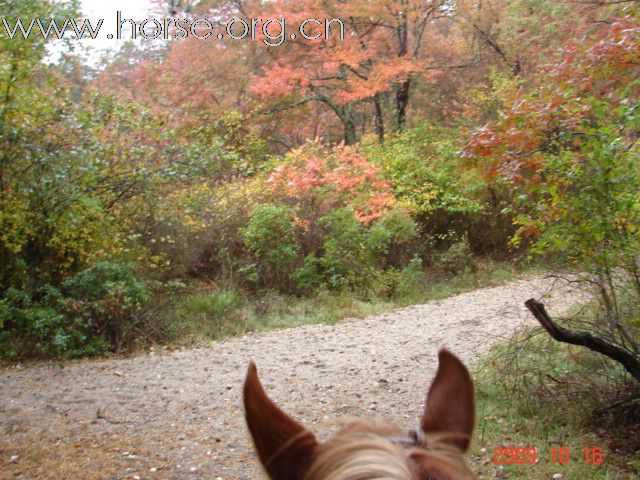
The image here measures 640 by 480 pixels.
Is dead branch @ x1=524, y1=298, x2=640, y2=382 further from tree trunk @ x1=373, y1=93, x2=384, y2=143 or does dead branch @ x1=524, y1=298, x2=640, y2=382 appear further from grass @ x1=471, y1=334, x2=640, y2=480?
tree trunk @ x1=373, y1=93, x2=384, y2=143

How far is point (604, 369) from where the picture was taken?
4.67 metres

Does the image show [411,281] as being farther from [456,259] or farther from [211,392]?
[211,392]

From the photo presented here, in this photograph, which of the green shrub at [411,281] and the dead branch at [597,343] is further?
the green shrub at [411,281]

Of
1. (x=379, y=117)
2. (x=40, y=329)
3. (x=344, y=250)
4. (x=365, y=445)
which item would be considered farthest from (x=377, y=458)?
(x=379, y=117)

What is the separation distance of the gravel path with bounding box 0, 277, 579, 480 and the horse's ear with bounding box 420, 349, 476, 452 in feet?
12.0

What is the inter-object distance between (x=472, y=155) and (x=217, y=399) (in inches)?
143

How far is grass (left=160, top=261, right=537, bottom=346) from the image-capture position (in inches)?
352

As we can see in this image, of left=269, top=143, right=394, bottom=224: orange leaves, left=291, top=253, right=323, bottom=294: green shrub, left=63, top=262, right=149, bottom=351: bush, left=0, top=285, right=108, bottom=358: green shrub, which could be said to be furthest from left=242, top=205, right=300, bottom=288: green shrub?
left=0, top=285, right=108, bottom=358: green shrub

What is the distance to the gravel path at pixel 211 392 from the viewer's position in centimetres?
455

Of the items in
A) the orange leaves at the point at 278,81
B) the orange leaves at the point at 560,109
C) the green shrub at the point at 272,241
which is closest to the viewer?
the orange leaves at the point at 560,109

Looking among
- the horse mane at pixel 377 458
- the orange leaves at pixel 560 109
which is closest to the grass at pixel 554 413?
the orange leaves at pixel 560 109

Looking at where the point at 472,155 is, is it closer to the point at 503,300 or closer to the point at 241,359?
the point at 241,359

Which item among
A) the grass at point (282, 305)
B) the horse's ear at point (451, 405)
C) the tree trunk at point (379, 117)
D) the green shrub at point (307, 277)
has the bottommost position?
the grass at point (282, 305)
